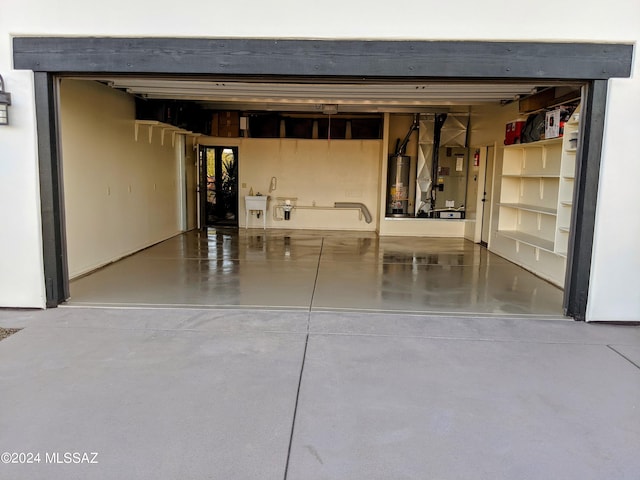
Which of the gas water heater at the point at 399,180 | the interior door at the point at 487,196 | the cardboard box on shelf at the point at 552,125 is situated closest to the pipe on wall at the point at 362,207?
the gas water heater at the point at 399,180

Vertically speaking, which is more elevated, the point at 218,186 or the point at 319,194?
the point at 218,186

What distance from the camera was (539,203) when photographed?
7.44 meters

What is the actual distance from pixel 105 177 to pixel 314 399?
5.34 metres

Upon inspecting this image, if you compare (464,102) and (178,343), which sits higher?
(464,102)

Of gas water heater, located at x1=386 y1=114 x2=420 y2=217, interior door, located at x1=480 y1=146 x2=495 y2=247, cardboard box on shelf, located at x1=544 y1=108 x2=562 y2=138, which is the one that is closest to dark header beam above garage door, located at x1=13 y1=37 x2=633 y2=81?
cardboard box on shelf, located at x1=544 y1=108 x2=562 y2=138

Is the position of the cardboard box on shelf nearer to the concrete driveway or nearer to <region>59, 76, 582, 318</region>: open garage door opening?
<region>59, 76, 582, 318</region>: open garage door opening

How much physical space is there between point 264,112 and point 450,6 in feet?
25.5

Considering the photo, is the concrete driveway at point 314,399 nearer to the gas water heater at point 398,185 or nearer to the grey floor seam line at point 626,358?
the grey floor seam line at point 626,358

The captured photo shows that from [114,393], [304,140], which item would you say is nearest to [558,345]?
[114,393]

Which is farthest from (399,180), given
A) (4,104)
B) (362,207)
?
(4,104)

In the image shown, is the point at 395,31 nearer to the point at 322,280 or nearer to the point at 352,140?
the point at 322,280

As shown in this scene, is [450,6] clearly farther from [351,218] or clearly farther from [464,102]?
[351,218]

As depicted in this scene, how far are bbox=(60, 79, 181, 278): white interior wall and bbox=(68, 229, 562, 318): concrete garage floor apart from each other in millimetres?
348

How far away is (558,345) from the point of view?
4.02 m
